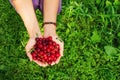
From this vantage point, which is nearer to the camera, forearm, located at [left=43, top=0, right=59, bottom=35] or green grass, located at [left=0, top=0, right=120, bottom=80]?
forearm, located at [left=43, top=0, right=59, bottom=35]

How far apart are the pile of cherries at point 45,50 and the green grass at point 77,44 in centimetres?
42

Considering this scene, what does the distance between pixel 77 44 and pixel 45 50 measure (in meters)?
0.65

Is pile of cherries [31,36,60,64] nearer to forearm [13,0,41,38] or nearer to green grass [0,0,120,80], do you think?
forearm [13,0,41,38]

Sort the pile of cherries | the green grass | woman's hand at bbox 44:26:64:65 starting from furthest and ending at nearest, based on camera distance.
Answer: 1. the green grass
2. woman's hand at bbox 44:26:64:65
3. the pile of cherries

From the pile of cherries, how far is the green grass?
0.42 m

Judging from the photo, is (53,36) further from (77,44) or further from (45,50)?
(77,44)

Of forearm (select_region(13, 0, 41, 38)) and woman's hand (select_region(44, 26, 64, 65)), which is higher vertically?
forearm (select_region(13, 0, 41, 38))

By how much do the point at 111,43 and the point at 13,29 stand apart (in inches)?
42.5

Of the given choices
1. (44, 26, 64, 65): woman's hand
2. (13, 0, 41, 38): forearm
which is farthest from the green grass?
(13, 0, 41, 38): forearm

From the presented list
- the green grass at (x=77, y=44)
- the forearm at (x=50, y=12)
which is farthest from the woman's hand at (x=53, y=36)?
the green grass at (x=77, y=44)

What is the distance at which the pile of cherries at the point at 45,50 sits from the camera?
8.99 ft

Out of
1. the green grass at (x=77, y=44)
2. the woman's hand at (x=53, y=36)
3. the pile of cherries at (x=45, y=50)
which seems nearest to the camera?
the pile of cherries at (x=45, y=50)

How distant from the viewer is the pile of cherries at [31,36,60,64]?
274 centimetres

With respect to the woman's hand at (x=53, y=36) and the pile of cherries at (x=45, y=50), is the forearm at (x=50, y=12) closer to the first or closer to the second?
the woman's hand at (x=53, y=36)
